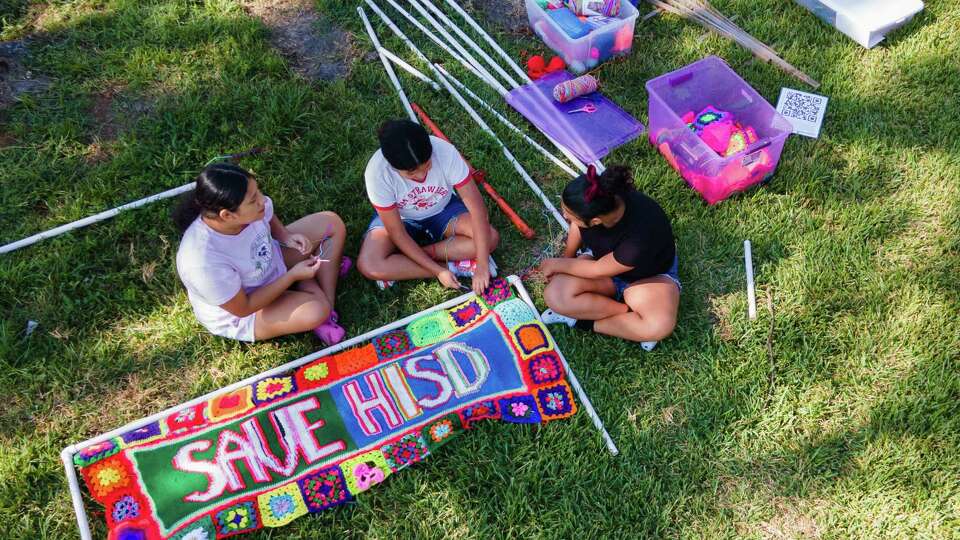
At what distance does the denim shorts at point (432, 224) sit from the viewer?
3.33 metres

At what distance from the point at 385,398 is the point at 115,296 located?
5.07ft

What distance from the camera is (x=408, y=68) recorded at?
4.11m

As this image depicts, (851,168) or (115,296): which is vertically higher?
(851,168)

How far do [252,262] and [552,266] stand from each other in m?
1.38

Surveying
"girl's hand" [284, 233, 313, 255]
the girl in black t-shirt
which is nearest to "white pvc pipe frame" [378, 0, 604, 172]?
the girl in black t-shirt

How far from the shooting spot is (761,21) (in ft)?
14.1

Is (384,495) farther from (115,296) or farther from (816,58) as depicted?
(816,58)

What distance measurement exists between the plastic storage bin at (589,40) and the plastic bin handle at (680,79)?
0.55 m

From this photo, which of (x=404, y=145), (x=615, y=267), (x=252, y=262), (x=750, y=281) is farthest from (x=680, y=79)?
(x=252, y=262)

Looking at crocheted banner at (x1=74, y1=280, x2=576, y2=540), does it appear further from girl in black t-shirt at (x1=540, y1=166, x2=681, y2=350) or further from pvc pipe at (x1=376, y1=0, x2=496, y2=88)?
pvc pipe at (x1=376, y1=0, x2=496, y2=88)

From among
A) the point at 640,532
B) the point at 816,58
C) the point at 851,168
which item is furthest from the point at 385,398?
the point at 816,58

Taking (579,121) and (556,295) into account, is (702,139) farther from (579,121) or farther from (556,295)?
(556,295)

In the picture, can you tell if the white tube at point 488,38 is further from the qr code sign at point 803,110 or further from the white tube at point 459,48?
the qr code sign at point 803,110

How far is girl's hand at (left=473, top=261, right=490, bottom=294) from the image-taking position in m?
3.19
